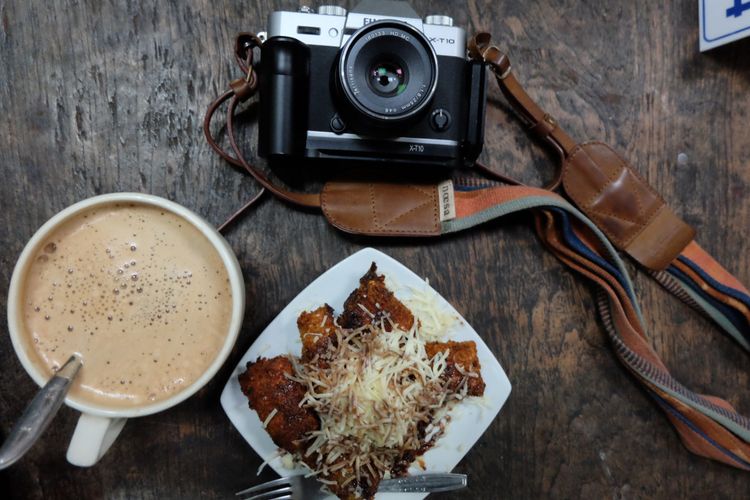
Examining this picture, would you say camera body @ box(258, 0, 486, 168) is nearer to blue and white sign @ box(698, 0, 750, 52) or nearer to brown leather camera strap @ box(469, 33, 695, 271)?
brown leather camera strap @ box(469, 33, 695, 271)

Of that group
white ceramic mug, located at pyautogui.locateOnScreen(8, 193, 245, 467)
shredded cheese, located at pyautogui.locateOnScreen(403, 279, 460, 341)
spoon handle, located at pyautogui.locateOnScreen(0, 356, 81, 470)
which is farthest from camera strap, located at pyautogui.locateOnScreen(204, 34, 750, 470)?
spoon handle, located at pyautogui.locateOnScreen(0, 356, 81, 470)

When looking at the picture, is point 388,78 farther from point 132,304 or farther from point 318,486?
point 318,486

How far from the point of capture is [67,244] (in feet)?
2.48

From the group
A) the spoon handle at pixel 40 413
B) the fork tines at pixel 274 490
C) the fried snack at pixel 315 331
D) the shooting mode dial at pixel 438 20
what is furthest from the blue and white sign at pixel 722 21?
the spoon handle at pixel 40 413

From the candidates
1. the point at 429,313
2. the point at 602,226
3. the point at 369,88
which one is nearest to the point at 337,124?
the point at 369,88

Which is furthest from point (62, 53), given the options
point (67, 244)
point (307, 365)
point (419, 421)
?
point (419, 421)

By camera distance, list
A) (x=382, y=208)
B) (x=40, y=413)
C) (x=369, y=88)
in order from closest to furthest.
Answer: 1. (x=40, y=413)
2. (x=369, y=88)
3. (x=382, y=208)

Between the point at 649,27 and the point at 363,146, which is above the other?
the point at 649,27

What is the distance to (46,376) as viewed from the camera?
2.45ft

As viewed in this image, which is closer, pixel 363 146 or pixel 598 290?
pixel 363 146

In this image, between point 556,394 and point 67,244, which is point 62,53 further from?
point 556,394

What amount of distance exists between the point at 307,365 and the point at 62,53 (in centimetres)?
67

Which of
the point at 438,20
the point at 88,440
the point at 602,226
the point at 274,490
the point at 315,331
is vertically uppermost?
the point at 438,20

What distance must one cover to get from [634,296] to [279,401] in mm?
645
